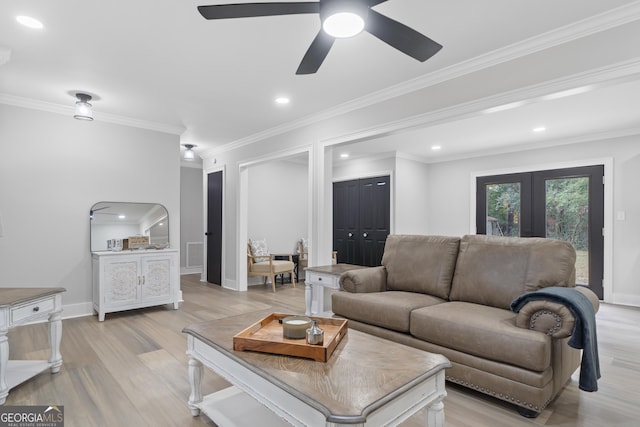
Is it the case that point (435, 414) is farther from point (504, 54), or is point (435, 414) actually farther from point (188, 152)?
point (188, 152)

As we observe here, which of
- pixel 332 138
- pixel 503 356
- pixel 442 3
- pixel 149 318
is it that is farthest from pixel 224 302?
pixel 442 3

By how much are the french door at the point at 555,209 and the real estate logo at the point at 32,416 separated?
20.9 ft

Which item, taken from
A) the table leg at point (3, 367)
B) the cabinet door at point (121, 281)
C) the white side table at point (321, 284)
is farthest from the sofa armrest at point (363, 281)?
the cabinet door at point (121, 281)

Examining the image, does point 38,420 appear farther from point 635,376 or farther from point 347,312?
point 635,376

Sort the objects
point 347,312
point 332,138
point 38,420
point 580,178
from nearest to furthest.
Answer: point 38,420, point 347,312, point 332,138, point 580,178

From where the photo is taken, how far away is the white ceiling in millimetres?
2244

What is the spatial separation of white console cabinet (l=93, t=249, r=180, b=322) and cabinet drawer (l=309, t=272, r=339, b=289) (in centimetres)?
200

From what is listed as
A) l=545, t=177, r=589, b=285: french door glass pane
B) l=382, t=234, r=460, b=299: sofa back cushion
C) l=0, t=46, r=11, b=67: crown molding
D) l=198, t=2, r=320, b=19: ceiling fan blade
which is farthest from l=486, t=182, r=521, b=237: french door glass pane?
l=0, t=46, r=11, b=67: crown molding

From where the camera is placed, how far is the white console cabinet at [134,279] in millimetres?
4023

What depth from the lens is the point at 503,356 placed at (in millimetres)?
2090

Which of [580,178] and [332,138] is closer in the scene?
[332,138]

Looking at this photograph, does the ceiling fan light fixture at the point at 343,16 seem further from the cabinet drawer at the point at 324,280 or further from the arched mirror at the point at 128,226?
the arched mirror at the point at 128,226

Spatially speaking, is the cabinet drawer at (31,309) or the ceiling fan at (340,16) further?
the cabinet drawer at (31,309)

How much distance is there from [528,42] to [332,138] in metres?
2.11
